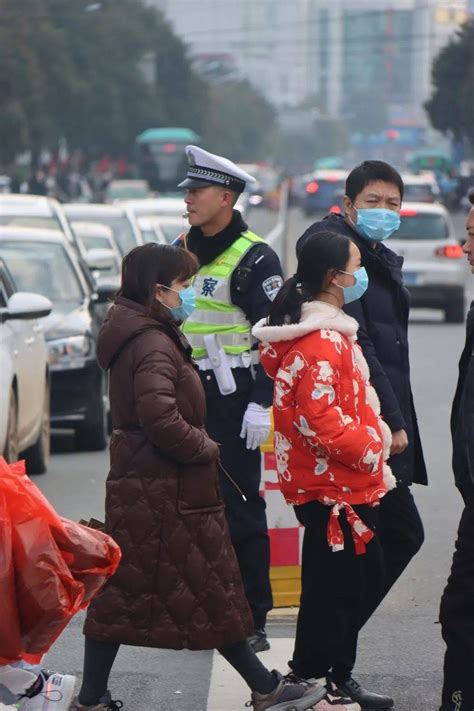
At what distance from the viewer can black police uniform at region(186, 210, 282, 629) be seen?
6914 mm

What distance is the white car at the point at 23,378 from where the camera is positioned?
10.6 metres

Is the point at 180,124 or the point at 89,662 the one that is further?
the point at 180,124

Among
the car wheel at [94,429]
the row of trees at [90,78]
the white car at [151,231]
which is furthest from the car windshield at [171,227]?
the row of trees at [90,78]

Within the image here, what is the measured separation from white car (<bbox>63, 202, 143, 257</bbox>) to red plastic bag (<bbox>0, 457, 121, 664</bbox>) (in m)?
16.2

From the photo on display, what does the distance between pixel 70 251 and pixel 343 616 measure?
27.9 feet

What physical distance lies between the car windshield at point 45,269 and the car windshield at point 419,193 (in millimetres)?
36047

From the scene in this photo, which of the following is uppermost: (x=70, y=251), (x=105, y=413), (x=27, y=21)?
(x=70, y=251)

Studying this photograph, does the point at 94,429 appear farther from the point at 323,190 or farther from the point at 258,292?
the point at 323,190

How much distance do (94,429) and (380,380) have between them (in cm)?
743

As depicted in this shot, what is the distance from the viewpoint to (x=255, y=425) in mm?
6824

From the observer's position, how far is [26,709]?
5.43m

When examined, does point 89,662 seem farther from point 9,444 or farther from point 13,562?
point 9,444

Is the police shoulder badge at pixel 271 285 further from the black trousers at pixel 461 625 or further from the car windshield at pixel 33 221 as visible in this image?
the car windshield at pixel 33 221

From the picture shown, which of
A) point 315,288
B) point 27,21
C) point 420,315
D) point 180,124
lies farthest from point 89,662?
point 180,124
